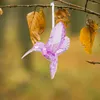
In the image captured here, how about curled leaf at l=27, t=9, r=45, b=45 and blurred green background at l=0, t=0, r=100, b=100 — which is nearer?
curled leaf at l=27, t=9, r=45, b=45

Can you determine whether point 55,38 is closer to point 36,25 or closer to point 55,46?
point 55,46

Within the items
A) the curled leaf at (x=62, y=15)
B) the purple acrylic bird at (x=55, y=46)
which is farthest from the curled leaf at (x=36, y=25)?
the purple acrylic bird at (x=55, y=46)

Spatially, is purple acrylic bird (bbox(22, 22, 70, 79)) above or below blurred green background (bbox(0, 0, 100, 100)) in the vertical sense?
above

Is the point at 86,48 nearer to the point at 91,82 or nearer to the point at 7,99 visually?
the point at 7,99

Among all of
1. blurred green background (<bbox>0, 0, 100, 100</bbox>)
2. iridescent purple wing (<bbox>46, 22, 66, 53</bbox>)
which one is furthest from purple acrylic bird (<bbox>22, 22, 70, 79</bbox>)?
blurred green background (<bbox>0, 0, 100, 100</bbox>)

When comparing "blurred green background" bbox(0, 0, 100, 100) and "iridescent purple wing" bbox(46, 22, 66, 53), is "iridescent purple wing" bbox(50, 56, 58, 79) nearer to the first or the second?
"iridescent purple wing" bbox(46, 22, 66, 53)

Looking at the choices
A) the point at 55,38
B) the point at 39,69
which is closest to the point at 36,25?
the point at 55,38
